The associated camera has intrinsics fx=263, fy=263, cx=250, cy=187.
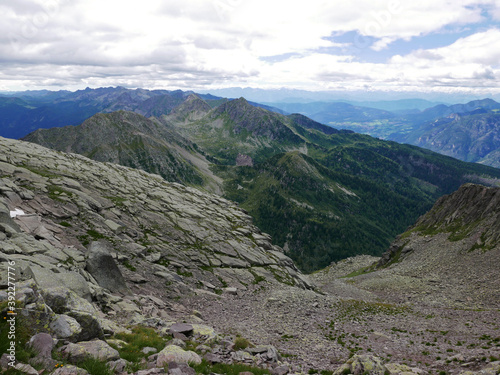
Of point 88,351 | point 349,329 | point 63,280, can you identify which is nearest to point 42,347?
point 88,351

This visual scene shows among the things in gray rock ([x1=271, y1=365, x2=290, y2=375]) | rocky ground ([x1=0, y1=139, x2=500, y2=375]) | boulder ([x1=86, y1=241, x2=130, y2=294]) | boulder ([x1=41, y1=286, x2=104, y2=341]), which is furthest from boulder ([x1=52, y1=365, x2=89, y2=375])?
boulder ([x1=86, y1=241, x2=130, y2=294])

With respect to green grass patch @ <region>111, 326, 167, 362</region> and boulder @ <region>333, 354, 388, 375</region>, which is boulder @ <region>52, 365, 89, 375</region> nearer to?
green grass patch @ <region>111, 326, 167, 362</region>

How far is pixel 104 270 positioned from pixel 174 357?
822 inches

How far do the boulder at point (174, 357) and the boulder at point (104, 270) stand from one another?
737 inches

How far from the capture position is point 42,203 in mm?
40875

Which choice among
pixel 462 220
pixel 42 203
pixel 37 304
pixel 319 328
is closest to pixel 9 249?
pixel 37 304

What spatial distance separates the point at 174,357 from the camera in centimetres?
1609

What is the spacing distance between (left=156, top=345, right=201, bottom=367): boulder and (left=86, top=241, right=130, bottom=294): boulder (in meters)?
18.7

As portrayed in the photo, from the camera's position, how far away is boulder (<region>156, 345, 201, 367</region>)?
1551cm

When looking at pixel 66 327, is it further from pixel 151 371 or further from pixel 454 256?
pixel 454 256

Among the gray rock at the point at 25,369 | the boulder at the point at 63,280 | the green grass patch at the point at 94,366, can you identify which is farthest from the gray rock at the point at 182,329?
the gray rock at the point at 25,369

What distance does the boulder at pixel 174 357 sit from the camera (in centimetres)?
1551

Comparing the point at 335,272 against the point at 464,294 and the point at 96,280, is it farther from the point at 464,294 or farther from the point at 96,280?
the point at 96,280

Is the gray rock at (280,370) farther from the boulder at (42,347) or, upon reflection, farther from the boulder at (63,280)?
the boulder at (63,280)
